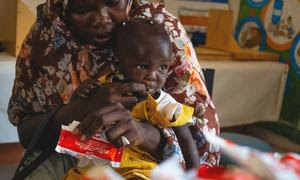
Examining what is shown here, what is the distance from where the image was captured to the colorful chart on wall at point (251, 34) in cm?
255

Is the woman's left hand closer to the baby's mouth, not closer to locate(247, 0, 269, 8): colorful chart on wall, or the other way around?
the baby's mouth

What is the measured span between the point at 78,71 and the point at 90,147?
0.32 m

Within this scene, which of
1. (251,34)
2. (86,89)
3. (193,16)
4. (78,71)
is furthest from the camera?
(251,34)

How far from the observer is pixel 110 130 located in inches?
29.1

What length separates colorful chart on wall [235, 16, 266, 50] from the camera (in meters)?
2.55

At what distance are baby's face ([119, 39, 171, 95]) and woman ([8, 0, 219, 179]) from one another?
28 millimetres

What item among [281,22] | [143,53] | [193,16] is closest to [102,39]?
[143,53]

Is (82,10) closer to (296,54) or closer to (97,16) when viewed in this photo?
(97,16)

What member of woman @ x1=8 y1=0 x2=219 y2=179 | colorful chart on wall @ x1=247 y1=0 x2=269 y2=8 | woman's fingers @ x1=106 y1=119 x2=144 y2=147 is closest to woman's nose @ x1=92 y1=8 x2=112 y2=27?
woman @ x1=8 y1=0 x2=219 y2=179

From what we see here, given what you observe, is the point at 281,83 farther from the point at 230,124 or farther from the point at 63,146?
the point at 63,146

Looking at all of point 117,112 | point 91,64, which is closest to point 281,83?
point 91,64

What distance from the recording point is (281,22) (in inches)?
95.3

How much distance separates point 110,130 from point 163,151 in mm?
186

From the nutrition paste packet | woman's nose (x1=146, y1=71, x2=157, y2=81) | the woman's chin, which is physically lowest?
the nutrition paste packet
